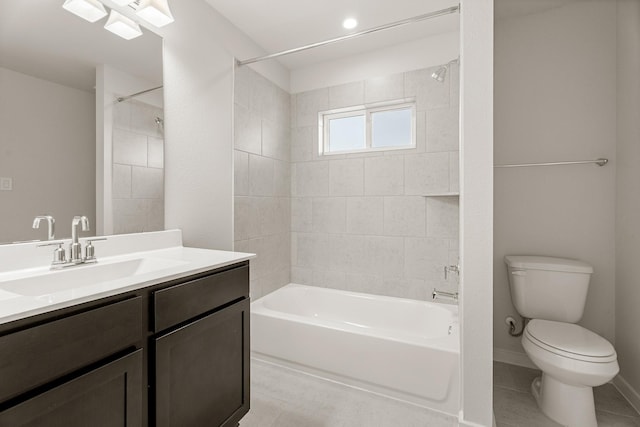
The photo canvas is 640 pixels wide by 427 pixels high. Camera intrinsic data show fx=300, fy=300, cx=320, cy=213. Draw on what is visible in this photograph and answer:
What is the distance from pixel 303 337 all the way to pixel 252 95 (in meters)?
1.92

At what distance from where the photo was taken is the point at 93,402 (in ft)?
2.79

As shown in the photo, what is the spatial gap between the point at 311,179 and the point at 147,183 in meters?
1.50

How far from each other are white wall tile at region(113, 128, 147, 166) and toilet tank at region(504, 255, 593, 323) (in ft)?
8.13

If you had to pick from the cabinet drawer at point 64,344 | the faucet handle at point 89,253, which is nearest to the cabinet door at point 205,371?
the cabinet drawer at point 64,344

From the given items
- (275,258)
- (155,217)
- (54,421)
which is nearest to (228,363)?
(54,421)

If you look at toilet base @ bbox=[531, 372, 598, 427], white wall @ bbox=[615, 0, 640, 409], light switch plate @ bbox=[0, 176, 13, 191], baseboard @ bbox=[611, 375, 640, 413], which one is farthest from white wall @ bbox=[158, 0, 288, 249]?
baseboard @ bbox=[611, 375, 640, 413]

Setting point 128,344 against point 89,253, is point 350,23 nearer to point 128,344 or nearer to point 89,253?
point 89,253

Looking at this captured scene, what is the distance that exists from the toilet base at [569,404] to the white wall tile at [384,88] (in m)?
2.25

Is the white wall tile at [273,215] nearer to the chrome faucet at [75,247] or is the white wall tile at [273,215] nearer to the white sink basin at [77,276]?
the white sink basin at [77,276]

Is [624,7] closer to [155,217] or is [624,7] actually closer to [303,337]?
[303,337]

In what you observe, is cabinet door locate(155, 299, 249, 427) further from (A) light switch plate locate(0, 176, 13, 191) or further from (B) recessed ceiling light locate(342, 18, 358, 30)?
(B) recessed ceiling light locate(342, 18, 358, 30)

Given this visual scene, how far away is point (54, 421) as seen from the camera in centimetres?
76

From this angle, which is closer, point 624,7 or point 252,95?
point 624,7

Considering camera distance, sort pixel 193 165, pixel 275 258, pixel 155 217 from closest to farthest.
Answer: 1. pixel 155 217
2. pixel 193 165
3. pixel 275 258
